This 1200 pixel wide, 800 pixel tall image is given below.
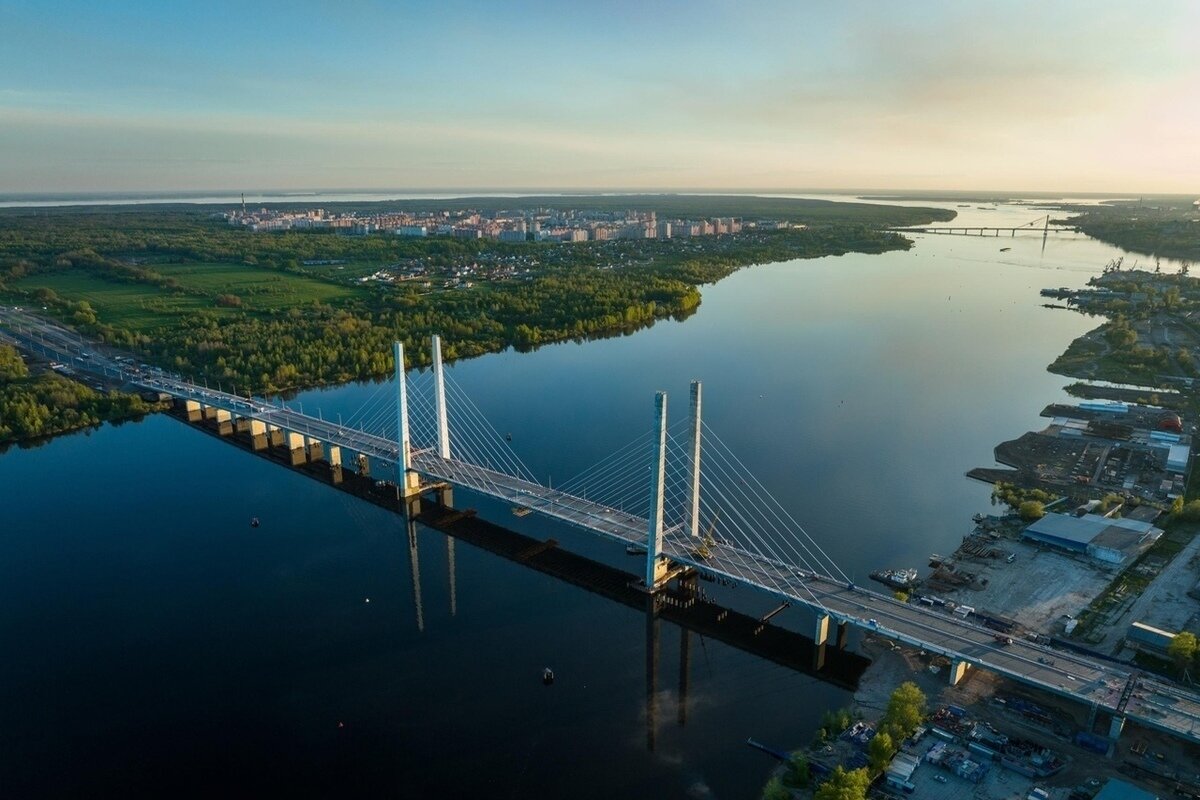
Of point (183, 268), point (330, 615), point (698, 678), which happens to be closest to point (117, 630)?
point (330, 615)

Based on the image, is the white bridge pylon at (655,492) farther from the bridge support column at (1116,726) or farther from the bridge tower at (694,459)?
the bridge support column at (1116,726)

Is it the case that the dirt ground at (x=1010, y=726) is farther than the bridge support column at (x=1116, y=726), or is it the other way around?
the bridge support column at (x=1116, y=726)

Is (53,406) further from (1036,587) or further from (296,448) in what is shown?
(1036,587)

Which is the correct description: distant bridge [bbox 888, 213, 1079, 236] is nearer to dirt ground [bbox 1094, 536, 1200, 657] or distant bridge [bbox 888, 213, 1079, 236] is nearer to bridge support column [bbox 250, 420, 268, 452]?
dirt ground [bbox 1094, 536, 1200, 657]

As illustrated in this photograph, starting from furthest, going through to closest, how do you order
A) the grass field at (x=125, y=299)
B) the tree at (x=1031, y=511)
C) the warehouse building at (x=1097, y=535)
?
the grass field at (x=125, y=299), the tree at (x=1031, y=511), the warehouse building at (x=1097, y=535)

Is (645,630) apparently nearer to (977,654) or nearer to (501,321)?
(977,654)

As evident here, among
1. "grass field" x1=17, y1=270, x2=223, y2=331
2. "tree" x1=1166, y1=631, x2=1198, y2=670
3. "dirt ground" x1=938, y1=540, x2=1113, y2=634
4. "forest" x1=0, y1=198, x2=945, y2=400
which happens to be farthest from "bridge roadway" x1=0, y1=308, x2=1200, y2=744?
"grass field" x1=17, y1=270, x2=223, y2=331

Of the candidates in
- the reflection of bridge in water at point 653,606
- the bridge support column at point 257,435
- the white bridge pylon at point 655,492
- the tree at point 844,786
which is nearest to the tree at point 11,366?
the bridge support column at point 257,435

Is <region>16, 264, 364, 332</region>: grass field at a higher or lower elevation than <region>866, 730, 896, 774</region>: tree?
higher
